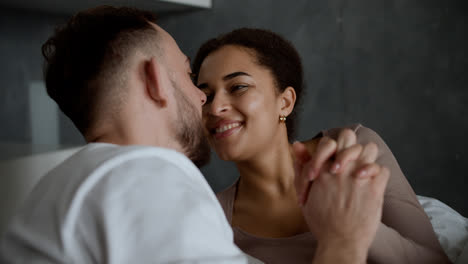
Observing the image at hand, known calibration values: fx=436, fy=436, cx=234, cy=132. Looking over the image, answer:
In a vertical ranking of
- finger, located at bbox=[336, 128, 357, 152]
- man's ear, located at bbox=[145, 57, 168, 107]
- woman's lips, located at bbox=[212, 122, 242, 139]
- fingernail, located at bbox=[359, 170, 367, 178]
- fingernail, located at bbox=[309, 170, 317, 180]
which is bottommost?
woman's lips, located at bbox=[212, 122, 242, 139]

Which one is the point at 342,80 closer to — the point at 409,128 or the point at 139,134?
the point at 409,128

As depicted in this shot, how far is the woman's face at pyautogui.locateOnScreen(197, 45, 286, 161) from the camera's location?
147 centimetres

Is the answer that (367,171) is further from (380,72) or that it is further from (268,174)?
(380,72)

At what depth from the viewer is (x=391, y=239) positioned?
1053 mm

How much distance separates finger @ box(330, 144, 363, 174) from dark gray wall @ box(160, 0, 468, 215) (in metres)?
1.93

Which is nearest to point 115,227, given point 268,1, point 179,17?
point 268,1

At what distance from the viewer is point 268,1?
10.2ft

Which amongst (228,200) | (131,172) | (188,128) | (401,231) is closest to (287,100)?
(228,200)

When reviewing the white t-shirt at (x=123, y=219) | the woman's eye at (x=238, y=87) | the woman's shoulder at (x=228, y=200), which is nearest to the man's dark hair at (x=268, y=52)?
the woman's eye at (x=238, y=87)

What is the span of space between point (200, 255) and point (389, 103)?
7.71 feet

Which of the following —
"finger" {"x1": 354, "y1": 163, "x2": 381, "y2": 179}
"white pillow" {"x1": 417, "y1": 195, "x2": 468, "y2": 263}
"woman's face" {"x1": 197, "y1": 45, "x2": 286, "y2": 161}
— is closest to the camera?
"finger" {"x1": 354, "y1": 163, "x2": 381, "y2": 179}

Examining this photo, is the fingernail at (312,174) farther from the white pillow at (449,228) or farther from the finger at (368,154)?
the white pillow at (449,228)

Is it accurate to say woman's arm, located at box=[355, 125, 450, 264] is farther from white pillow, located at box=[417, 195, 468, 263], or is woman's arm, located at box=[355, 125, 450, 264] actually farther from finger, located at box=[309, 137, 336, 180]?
finger, located at box=[309, 137, 336, 180]

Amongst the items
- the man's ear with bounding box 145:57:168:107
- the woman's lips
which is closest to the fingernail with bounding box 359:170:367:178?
the man's ear with bounding box 145:57:168:107
